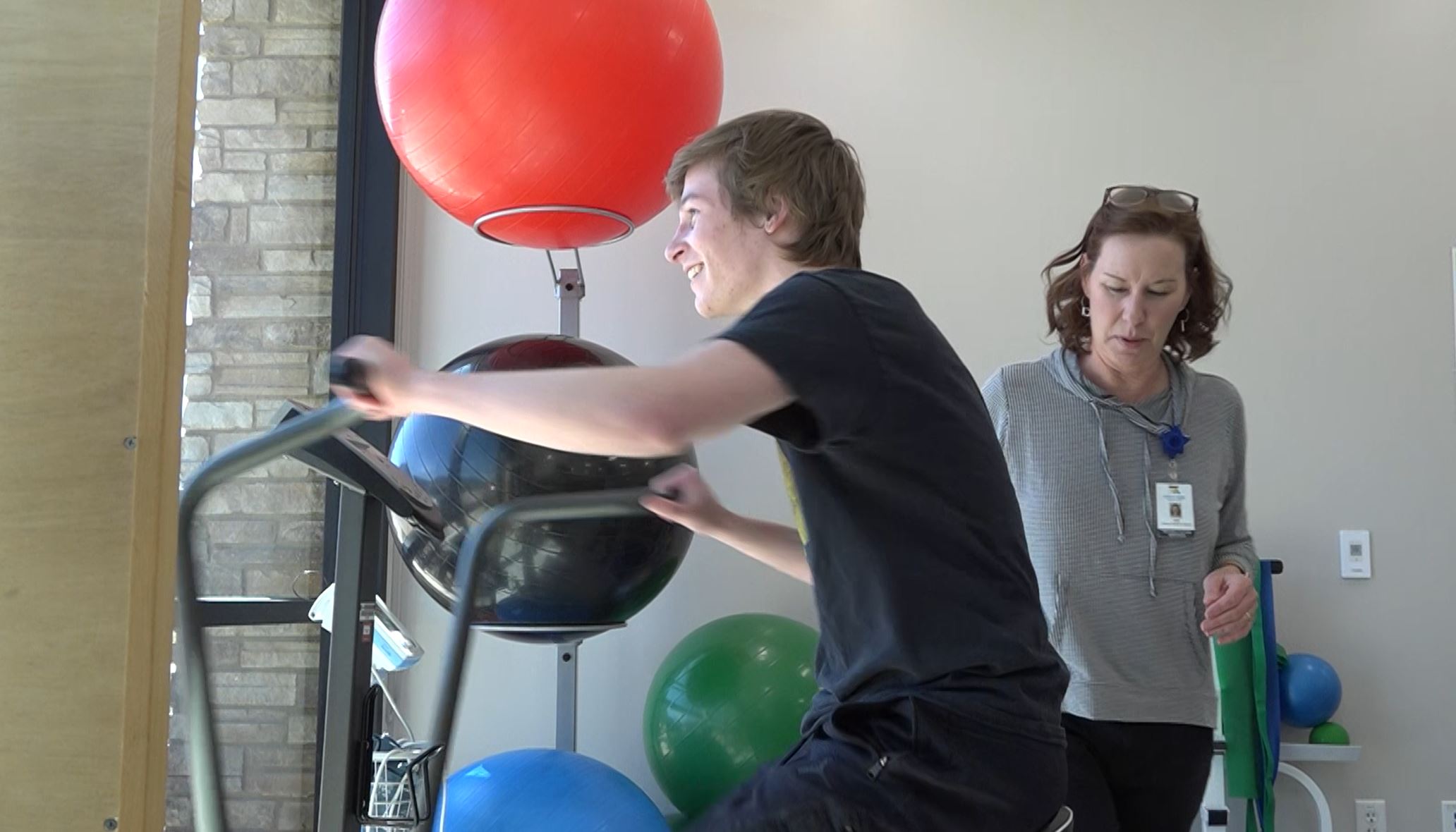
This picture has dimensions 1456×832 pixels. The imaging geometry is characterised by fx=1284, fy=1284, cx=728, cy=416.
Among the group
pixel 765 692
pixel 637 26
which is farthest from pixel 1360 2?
pixel 765 692

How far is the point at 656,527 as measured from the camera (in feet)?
8.34

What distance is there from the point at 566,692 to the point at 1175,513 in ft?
5.52

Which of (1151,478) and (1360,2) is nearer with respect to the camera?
(1151,478)

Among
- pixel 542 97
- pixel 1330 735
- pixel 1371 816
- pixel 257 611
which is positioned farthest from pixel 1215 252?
pixel 257 611

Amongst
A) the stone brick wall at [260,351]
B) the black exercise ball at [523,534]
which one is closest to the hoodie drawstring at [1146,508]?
the black exercise ball at [523,534]

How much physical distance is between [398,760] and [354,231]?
2.47 meters

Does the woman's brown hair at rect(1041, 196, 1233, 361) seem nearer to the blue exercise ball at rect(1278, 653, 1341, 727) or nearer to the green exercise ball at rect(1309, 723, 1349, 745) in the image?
the blue exercise ball at rect(1278, 653, 1341, 727)

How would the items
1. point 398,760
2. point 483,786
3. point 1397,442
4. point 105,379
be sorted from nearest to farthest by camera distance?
1. point 105,379
2. point 398,760
3. point 483,786
4. point 1397,442

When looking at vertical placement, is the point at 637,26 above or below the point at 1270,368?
above

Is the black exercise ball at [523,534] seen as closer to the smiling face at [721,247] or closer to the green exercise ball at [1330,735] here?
the smiling face at [721,247]

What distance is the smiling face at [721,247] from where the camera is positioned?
4.70ft

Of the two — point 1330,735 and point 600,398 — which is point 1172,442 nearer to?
point 600,398

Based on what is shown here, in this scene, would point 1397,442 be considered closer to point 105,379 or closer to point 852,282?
point 852,282

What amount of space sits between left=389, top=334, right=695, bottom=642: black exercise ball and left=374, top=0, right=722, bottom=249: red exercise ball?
386mm
